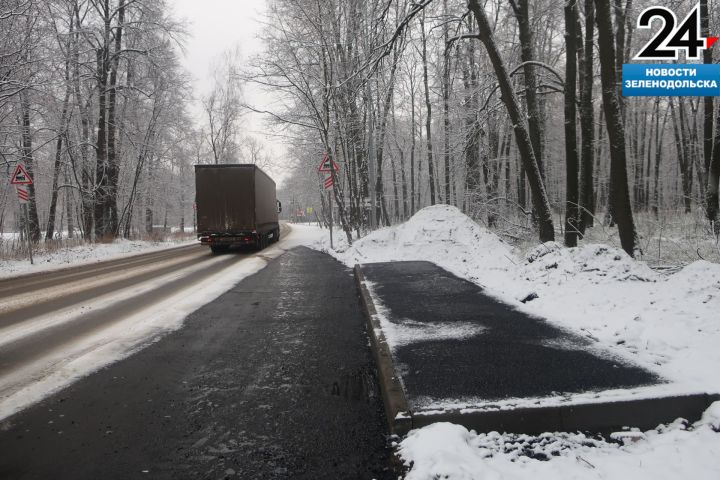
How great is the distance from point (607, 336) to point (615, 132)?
517cm

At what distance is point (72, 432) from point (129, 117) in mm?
25561

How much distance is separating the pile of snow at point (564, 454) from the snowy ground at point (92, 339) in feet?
11.0

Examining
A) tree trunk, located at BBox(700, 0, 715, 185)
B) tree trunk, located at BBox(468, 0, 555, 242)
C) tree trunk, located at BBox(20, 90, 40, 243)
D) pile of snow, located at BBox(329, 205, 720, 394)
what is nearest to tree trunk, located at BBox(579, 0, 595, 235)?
tree trunk, located at BBox(700, 0, 715, 185)

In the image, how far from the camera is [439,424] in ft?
9.18

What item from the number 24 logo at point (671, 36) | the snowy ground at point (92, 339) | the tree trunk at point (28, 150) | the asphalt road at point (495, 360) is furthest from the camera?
the tree trunk at point (28, 150)

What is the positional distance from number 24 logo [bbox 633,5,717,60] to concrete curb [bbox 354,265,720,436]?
10.1m

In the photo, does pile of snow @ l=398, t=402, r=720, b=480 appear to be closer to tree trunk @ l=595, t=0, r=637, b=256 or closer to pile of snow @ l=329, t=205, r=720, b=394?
pile of snow @ l=329, t=205, r=720, b=394

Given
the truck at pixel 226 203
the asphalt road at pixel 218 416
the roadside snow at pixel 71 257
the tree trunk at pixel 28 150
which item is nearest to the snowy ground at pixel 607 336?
the asphalt road at pixel 218 416

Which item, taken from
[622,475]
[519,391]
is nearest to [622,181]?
[519,391]

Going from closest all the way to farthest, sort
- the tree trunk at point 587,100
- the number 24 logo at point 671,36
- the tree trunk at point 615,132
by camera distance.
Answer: the tree trunk at point 615,132, the number 24 logo at point 671,36, the tree trunk at point 587,100

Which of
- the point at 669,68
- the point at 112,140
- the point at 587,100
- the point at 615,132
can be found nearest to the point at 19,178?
the point at 112,140

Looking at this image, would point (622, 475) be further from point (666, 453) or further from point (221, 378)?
point (221, 378)

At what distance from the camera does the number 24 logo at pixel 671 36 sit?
11.1 m

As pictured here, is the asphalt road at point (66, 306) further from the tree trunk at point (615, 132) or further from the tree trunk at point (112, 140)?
the tree trunk at point (112, 140)
